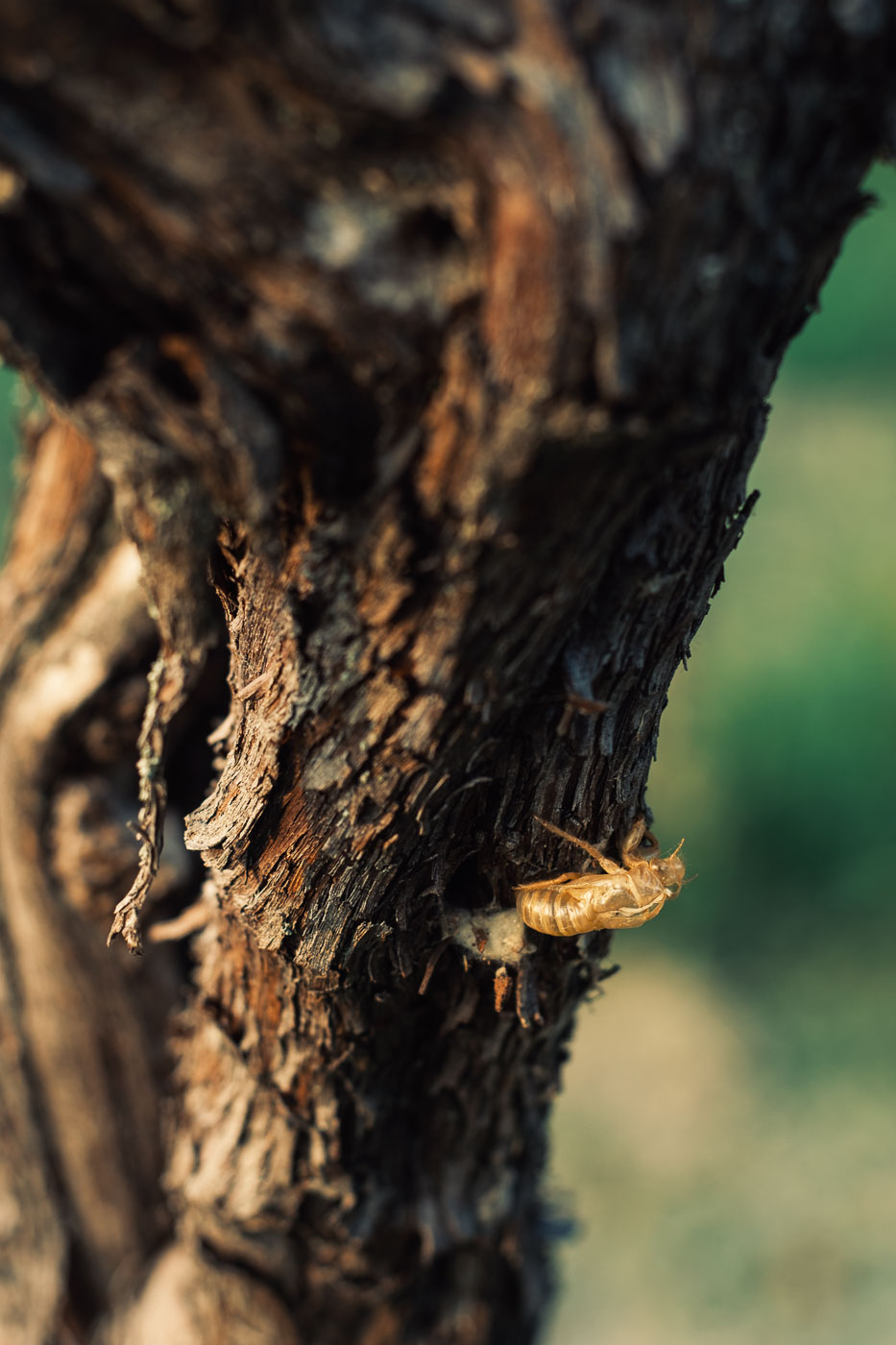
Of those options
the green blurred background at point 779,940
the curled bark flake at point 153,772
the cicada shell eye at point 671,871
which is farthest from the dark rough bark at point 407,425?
the green blurred background at point 779,940

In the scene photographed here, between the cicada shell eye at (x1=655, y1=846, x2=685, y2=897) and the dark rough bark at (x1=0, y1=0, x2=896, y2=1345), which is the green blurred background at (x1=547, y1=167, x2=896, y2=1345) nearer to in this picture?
the dark rough bark at (x1=0, y1=0, x2=896, y2=1345)

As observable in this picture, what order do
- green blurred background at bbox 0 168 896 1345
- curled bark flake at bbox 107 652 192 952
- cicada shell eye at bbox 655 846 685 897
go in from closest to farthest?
curled bark flake at bbox 107 652 192 952
cicada shell eye at bbox 655 846 685 897
green blurred background at bbox 0 168 896 1345

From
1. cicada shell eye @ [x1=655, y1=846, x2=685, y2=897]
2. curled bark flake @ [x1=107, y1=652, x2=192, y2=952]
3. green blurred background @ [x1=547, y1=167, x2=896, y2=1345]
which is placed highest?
green blurred background @ [x1=547, y1=167, x2=896, y2=1345]

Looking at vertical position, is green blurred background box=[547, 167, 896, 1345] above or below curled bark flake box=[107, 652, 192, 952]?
above

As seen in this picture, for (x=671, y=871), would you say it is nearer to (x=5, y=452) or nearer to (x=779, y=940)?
(x=5, y=452)

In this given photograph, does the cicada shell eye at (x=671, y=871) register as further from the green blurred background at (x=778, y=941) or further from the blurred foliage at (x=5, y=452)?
the blurred foliage at (x=5, y=452)

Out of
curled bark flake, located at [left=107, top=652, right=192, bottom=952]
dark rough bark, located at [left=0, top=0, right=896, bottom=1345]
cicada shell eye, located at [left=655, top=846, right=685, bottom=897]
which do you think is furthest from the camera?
cicada shell eye, located at [left=655, top=846, right=685, bottom=897]

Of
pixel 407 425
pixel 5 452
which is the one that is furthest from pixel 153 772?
pixel 5 452

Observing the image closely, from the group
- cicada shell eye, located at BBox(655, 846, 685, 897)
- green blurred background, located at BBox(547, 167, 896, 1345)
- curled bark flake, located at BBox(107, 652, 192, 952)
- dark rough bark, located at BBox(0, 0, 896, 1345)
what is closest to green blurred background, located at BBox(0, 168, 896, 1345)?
green blurred background, located at BBox(547, 167, 896, 1345)

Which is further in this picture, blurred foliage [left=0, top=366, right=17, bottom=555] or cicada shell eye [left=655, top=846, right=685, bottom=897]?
blurred foliage [left=0, top=366, right=17, bottom=555]

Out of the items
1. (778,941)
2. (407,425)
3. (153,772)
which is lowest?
(153,772)

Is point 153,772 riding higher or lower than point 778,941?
lower
